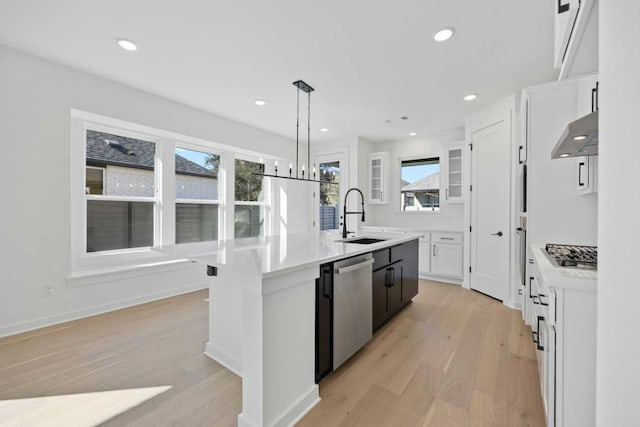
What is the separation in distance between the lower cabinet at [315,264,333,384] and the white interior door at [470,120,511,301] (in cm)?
278

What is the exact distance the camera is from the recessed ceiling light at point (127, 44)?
7.75 feet

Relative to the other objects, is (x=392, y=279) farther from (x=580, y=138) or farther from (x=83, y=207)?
(x=83, y=207)

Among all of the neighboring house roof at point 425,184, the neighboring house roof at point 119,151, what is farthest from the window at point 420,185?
the neighboring house roof at point 119,151

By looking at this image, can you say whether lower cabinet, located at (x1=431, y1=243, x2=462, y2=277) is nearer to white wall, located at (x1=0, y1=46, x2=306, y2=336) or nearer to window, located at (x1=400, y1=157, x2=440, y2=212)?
window, located at (x1=400, y1=157, x2=440, y2=212)

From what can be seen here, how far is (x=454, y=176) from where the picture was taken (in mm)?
4730


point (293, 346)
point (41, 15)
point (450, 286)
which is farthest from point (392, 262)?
point (41, 15)

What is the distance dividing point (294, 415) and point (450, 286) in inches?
140

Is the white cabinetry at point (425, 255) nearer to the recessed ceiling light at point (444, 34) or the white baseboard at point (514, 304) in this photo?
the white baseboard at point (514, 304)

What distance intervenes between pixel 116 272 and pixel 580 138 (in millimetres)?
4356

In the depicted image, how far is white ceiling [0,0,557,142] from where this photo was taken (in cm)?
199

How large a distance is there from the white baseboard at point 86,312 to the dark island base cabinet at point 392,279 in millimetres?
2902

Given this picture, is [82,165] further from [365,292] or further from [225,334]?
[365,292]

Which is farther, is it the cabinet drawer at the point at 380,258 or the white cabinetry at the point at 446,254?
the white cabinetry at the point at 446,254

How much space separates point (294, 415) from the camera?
1517 mm
